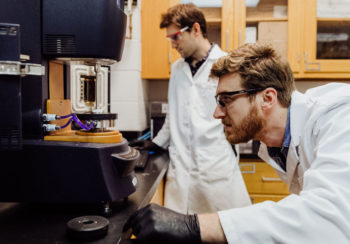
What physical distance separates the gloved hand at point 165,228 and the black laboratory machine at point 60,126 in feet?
0.59

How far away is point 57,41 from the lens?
0.96 metres

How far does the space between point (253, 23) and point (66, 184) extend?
81.0 inches

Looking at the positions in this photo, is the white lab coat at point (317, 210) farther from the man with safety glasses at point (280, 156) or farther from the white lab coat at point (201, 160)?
the white lab coat at point (201, 160)

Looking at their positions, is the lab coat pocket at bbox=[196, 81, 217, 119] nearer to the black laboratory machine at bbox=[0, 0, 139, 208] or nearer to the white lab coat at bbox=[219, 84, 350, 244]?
the black laboratory machine at bbox=[0, 0, 139, 208]

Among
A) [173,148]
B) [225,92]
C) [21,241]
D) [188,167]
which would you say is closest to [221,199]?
[188,167]

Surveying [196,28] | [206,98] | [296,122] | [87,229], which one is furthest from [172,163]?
[87,229]

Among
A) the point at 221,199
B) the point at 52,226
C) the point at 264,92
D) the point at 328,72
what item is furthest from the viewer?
the point at 328,72

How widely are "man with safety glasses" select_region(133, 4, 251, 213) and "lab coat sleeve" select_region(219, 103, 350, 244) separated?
1.24 m

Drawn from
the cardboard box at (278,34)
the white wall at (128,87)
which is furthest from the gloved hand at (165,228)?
the cardboard box at (278,34)

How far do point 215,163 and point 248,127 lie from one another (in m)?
0.90

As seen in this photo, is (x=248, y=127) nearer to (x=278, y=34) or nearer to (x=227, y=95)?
(x=227, y=95)

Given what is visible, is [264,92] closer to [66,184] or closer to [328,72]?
[66,184]

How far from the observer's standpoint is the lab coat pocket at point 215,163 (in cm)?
200

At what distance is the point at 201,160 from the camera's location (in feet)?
6.62
